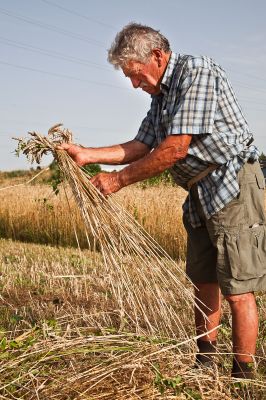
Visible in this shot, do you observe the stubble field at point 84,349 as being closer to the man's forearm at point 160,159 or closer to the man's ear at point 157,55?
the man's forearm at point 160,159

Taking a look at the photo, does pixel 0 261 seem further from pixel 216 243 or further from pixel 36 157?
pixel 216 243

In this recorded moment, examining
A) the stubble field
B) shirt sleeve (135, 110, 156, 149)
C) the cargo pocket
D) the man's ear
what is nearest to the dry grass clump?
the stubble field

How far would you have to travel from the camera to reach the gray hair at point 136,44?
11.0 feet

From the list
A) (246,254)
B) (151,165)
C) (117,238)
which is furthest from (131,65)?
(246,254)

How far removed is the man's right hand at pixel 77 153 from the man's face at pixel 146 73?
51 centimetres

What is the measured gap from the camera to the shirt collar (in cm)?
342

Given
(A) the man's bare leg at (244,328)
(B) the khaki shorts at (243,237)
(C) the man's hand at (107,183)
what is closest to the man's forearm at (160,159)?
(C) the man's hand at (107,183)

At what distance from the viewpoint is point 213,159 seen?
10.9 ft

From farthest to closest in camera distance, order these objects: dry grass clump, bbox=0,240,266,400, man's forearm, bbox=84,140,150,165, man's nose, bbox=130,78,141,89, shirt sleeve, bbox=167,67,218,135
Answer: man's forearm, bbox=84,140,150,165
man's nose, bbox=130,78,141,89
shirt sleeve, bbox=167,67,218,135
dry grass clump, bbox=0,240,266,400

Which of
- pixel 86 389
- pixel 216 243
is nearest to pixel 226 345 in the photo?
pixel 216 243

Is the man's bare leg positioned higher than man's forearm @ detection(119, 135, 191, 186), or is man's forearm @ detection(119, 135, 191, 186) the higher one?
man's forearm @ detection(119, 135, 191, 186)

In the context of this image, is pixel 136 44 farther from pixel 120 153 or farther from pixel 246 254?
pixel 246 254

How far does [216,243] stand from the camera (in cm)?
344

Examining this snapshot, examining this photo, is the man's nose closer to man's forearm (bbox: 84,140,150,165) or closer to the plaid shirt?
the plaid shirt
